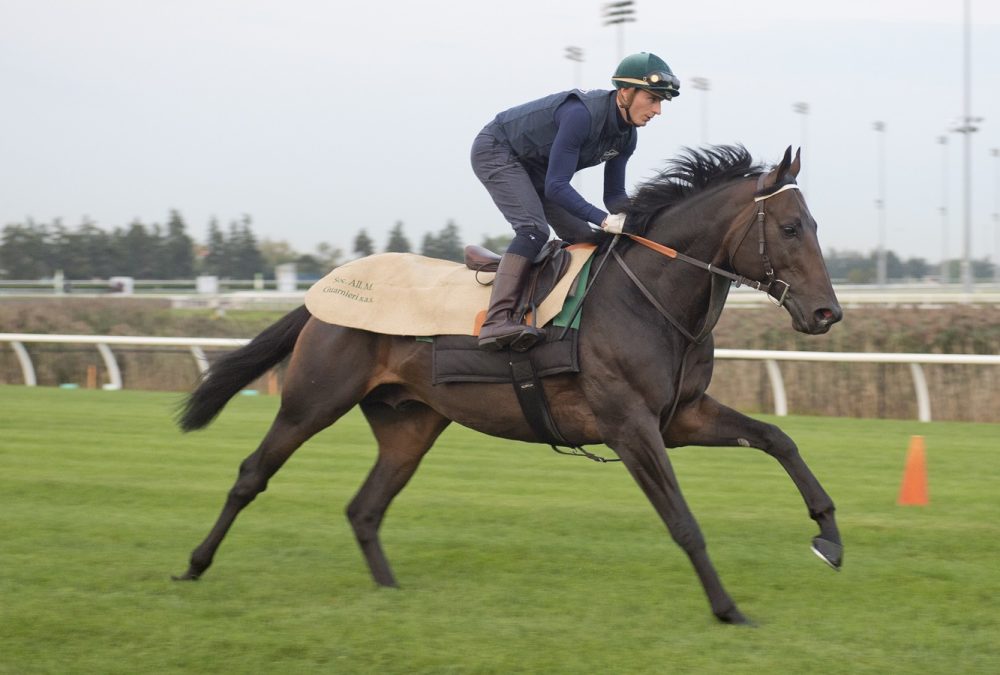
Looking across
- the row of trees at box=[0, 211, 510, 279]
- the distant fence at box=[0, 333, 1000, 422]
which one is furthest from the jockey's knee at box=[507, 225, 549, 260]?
the row of trees at box=[0, 211, 510, 279]

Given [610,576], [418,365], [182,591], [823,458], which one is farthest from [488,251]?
[823,458]

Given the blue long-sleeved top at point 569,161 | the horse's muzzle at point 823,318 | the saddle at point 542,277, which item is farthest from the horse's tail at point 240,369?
the horse's muzzle at point 823,318

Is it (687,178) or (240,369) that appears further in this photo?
(240,369)

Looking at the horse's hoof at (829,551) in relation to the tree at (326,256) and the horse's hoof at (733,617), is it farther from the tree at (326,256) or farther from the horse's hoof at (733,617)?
the tree at (326,256)

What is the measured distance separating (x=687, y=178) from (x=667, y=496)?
1.43 metres

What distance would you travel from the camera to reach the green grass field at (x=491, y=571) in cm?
423

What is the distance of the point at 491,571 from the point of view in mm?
5664

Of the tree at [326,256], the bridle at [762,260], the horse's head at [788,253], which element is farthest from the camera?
the tree at [326,256]

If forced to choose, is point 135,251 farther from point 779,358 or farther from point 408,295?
point 408,295

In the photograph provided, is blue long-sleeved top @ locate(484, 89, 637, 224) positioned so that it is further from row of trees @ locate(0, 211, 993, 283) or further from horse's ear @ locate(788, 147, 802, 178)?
row of trees @ locate(0, 211, 993, 283)

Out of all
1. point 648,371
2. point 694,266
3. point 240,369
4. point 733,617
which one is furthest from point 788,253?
point 240,369

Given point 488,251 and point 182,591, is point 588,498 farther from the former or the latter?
point 182,591

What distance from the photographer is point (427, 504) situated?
7598 millimetres

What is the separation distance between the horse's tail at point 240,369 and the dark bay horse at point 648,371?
19cm
